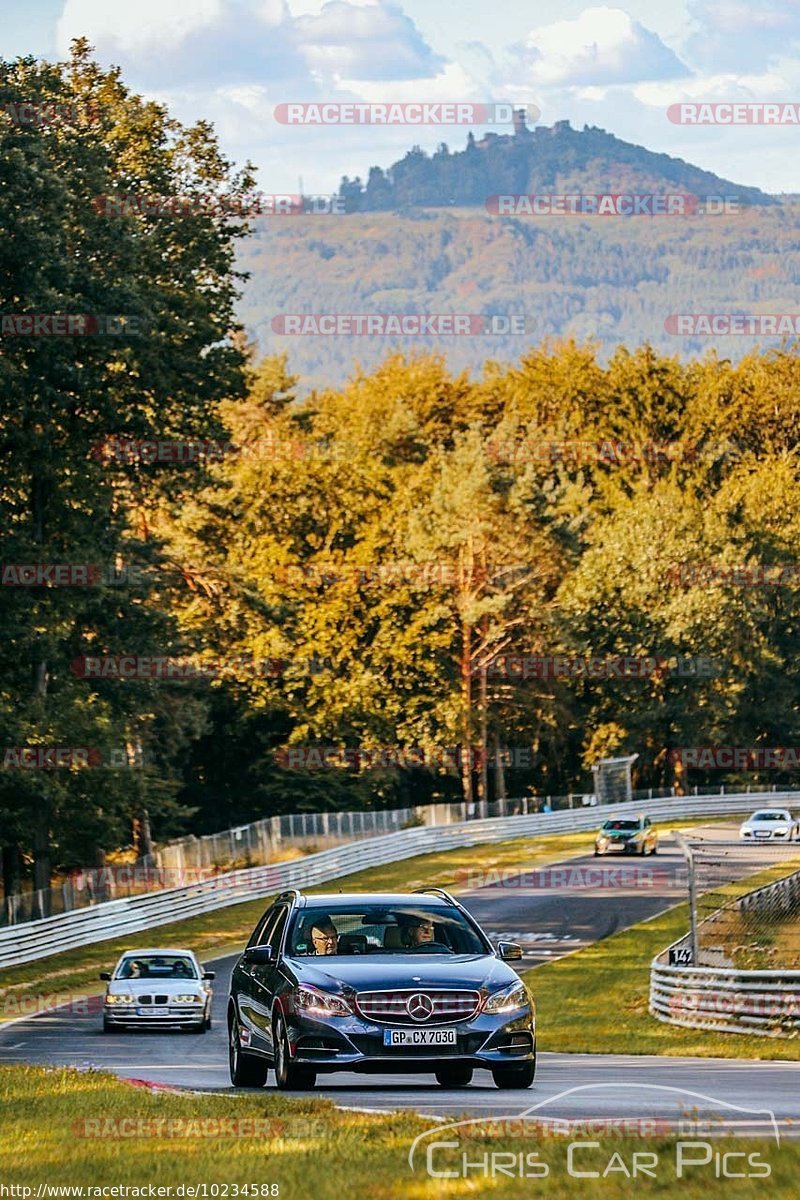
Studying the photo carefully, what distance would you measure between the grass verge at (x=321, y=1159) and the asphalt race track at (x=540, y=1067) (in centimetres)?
95

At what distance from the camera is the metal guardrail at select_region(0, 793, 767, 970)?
4547 cm

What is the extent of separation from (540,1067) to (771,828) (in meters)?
48.3

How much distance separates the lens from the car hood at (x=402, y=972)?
14.3 meters

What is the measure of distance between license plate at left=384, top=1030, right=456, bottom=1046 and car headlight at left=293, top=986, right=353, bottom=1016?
13.1 inches

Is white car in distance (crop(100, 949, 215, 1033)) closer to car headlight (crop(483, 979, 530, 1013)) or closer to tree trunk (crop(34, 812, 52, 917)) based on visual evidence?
car headlight (crop(483, 979, 530, 1013))

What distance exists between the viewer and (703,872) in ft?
190

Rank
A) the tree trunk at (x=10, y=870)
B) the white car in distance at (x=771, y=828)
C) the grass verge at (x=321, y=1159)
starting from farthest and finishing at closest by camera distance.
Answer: the white car in distance at (x=771, y=828) < the tree trunk at (x=10, y=870) < the grass verge at (x=321, y=1159)

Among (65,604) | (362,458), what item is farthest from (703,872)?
(362,458)

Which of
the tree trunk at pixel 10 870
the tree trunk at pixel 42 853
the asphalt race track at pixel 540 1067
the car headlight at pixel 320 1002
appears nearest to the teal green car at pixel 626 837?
the asphalt race track at pixel 540 1067

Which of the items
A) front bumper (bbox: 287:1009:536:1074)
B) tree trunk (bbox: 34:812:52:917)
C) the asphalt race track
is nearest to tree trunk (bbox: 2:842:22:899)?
tree trunk (bbox: 34:812:52:917)

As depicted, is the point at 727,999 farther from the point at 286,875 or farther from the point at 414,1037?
the point at 286,875

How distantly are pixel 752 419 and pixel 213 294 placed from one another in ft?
210

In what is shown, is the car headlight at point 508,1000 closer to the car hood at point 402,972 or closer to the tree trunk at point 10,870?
the car hood at point 402,972

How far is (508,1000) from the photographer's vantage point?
14.5 meters
